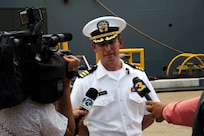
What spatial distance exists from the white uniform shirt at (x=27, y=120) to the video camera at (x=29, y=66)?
47 mm

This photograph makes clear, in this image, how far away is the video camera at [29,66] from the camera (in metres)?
1.45

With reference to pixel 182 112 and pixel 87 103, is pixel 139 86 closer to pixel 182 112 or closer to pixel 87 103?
pixel 87 103

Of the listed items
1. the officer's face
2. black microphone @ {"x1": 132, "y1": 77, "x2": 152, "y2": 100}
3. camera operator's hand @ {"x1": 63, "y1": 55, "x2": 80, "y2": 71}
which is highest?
camera operator's hand @ {"x1": 63, "y1": 55, "x2": 80, "y2": 71}

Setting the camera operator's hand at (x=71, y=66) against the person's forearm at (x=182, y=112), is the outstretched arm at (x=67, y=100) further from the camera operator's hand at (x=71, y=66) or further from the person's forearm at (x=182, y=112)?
the person's forearm at (x=182, y=112)

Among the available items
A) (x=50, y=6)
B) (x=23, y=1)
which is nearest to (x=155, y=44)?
(x=50, y=6)

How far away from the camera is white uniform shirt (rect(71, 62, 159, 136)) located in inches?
101

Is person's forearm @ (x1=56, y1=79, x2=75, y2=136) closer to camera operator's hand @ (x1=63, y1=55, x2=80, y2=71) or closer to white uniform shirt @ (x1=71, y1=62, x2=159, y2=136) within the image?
camera operator's hand @ (x1=63, y1=55, x2=80, y2=71)

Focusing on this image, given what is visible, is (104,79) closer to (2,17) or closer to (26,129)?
(26,129)

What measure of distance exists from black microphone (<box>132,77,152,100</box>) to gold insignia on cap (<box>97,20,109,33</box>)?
1.35ft

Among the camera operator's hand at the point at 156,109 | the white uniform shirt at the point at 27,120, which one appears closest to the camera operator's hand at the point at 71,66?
the white uniform shirt at the point at 27,120

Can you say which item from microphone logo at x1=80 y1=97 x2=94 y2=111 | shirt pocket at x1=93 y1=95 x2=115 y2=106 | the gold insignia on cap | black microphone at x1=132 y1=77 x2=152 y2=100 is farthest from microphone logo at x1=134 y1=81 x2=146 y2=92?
the gold insignia on cap

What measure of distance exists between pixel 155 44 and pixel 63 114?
786 cm

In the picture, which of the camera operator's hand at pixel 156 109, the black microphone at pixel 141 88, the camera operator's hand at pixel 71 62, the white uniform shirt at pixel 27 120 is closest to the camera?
the white uniform shirt at pixel 27 120

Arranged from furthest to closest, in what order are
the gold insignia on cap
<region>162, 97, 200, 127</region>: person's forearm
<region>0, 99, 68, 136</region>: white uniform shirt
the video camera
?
the gold insignia on cap, <region>162, 97, 200, 127</region>: person's forearm, <region>0, 99, 68, 136</region>: white uniform shirt, the video camera
